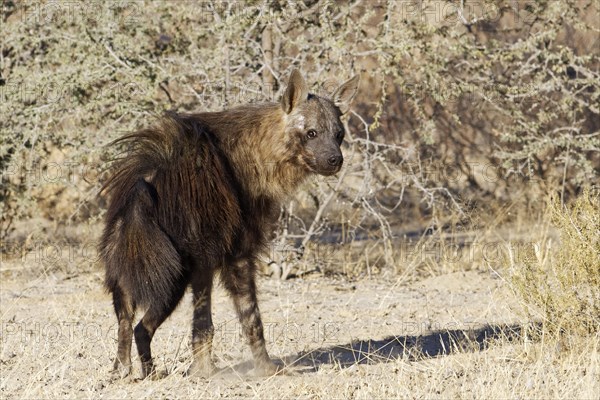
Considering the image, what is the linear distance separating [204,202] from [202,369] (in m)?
1.22

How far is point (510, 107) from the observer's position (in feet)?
35.7

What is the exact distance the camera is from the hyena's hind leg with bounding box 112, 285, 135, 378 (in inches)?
218

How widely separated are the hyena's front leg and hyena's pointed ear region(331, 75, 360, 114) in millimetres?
1433

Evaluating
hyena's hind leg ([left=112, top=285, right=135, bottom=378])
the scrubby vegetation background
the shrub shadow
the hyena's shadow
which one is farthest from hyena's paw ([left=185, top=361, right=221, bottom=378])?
the scrubby vegetation background

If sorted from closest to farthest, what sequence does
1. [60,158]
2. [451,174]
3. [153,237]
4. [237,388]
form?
[153,237] < [237,388] < [60,158] < [451,174]

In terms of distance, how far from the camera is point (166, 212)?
566cm

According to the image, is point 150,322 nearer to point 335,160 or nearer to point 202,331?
point 202,331

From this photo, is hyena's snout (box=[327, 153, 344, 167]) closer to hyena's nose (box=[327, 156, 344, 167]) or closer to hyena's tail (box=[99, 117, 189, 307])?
hyena's nose (box=[327, 156, 344, 167])

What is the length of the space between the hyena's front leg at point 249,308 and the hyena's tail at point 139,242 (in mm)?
692

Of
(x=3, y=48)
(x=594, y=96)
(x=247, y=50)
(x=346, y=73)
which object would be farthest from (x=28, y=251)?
(x=594, y=96)

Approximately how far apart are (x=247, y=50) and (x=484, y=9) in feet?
8.68

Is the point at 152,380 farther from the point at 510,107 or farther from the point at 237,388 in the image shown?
the point at 510,107

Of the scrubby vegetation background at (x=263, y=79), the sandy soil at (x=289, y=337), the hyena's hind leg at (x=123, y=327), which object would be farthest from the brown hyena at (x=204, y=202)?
the scrubby vegetation background at (x=263, y=79)

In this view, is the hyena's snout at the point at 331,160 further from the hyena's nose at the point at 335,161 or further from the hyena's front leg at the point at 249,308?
the hyena's front leg at the point at 249,308
